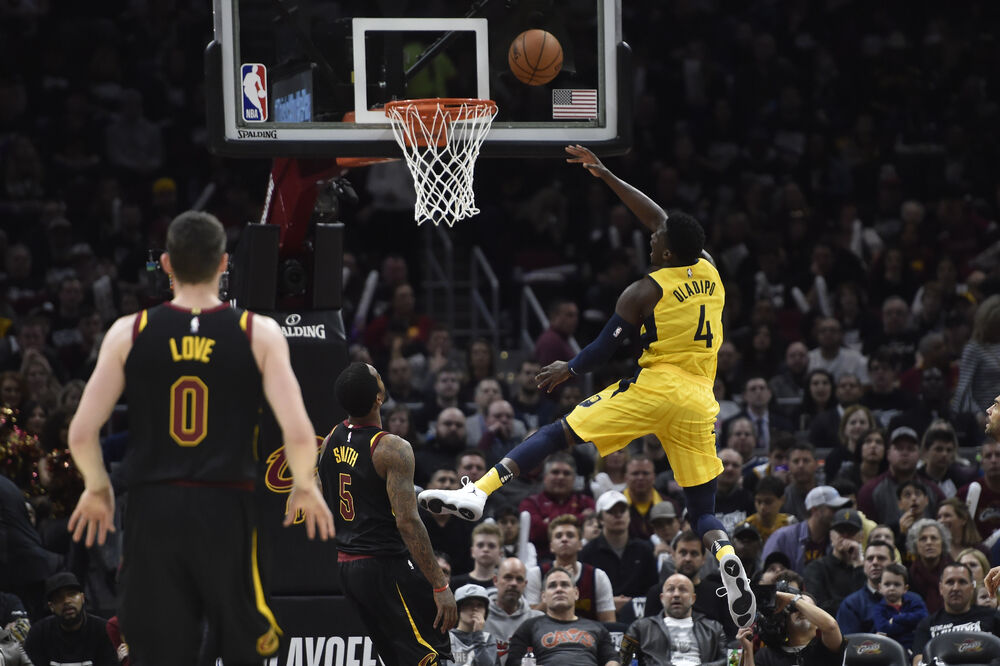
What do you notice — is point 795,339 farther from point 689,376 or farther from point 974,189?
point 689,376

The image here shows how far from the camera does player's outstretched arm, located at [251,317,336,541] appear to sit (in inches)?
237

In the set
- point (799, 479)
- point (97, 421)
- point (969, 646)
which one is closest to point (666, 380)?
point (969, 646)

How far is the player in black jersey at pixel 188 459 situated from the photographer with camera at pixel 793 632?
4.62m

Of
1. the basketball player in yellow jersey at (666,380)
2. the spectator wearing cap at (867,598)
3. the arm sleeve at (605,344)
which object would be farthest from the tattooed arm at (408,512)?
the spectator wearing cap at (867,598)

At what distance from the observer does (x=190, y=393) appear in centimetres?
607

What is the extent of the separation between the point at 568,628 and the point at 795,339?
6.52 m

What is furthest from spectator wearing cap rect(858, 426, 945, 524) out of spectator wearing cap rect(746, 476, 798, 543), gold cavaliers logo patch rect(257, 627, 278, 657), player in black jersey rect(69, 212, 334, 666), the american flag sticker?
player in black jersey rect(69, 212, 334, 666)

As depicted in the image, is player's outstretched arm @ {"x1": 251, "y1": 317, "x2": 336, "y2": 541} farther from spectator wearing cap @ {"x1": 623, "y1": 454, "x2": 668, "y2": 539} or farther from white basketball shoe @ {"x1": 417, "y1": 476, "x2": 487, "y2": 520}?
spectator wearing cap @ {"x1": 623, "y1": 454, "x2": 668, "y2": 539}

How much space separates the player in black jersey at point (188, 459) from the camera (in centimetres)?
604

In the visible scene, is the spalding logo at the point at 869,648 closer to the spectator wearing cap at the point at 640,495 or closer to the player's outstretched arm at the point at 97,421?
the spectator wearing cap at the point at 640,495

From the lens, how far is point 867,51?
21.1 m

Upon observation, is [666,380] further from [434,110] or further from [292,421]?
[292,421]

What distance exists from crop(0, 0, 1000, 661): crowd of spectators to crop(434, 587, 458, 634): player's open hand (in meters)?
2.55

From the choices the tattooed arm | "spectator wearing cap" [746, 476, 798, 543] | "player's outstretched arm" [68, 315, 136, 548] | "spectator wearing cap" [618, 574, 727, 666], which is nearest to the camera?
"player's outstretched arm" [68, 315, 136, 548]
